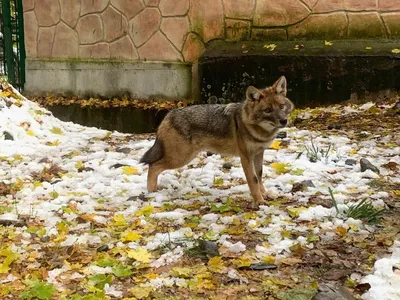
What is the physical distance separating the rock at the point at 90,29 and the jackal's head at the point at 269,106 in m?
4.91

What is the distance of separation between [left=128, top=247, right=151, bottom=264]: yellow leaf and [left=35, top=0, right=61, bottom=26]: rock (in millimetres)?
6544

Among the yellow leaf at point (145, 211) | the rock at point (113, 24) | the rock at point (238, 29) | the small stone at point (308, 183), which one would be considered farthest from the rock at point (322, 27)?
the yellow leaf at point (145, 211)

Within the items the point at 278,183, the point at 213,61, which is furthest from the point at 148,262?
the point at 213,61

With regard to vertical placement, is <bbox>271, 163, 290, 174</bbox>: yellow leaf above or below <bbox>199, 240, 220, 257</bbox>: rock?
below

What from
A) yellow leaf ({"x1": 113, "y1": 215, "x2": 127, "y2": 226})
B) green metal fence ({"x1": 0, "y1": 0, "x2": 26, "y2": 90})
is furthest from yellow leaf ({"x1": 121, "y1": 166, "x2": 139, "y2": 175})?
green metal fence ({"x1": 0, "y1": 0, "x2": 26, "y2": 90})

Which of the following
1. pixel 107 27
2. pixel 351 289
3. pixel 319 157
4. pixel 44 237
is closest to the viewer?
pixel 351 289

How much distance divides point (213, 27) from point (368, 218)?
4.71 metres

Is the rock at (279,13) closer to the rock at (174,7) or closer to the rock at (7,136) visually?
the rock at (174,7)

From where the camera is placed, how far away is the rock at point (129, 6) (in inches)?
320

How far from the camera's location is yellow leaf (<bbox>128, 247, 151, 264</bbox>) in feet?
10.7

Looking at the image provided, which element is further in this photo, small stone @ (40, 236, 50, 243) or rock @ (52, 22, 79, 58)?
rock @ (52, 22, 79, 58)

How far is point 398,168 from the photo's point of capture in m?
5.01

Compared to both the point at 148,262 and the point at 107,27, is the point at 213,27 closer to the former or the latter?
the point at 107,27

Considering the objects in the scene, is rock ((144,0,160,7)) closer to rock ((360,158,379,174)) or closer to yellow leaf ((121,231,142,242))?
rock ((360,158,379,174))
